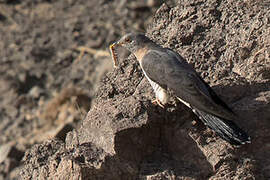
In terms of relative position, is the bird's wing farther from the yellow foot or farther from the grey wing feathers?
the yellow foot

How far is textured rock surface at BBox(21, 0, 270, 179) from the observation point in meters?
4.41

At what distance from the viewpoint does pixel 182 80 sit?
5004 millimetres

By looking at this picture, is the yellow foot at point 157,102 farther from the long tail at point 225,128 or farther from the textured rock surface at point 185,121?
the long tail at point 225,128

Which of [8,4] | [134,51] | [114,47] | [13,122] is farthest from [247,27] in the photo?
[8,4]

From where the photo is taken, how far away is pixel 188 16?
572 cm

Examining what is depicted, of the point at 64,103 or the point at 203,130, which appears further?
the point at 64,103

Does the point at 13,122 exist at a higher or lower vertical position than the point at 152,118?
lower

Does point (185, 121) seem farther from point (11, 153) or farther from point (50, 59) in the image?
point (50, 59)

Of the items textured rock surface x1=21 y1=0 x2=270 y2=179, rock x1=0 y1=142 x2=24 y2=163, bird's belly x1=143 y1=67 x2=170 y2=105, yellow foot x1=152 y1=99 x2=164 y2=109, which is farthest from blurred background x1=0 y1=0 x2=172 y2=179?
yellow foot x1=152 y1=99 x2=164 y2=109

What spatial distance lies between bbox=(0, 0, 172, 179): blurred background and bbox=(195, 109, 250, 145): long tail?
3.59 metres

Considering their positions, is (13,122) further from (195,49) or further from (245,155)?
(245,155)

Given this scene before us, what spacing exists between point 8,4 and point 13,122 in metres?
2.87

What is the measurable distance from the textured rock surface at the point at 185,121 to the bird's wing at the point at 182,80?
151mm

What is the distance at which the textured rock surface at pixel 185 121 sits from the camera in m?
4.41
